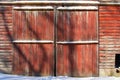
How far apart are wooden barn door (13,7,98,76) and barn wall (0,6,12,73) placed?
1.02ft

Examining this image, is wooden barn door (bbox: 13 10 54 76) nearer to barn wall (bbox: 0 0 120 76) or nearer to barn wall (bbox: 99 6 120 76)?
barn wall (bbox: 0 0 120 76)

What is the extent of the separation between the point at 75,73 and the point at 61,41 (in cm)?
121

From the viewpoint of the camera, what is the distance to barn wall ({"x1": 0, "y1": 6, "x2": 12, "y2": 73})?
1238cm

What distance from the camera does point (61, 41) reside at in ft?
40.3

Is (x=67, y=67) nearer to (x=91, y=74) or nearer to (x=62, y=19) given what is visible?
(x=91, y=74)

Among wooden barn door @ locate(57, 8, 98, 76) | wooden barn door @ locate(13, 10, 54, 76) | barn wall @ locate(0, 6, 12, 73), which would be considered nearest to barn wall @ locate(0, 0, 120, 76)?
barn wall @ locate(0, 6, 12, 73)

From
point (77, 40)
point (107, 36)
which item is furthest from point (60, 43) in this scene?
point (107, 36)

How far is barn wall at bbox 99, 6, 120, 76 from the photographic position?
40.4ft

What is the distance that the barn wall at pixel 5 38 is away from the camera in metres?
12.4

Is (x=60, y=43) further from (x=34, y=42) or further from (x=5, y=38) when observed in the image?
(x=5, y=38)

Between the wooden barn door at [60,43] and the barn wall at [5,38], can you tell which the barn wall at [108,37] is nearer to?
the wooden barn door at [60,43]

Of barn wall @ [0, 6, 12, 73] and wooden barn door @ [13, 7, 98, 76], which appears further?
barn wall @ [0, 6, 12, 73]

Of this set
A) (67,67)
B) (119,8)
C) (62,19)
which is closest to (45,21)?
(62,19)

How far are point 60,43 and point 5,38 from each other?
6.31 ft
